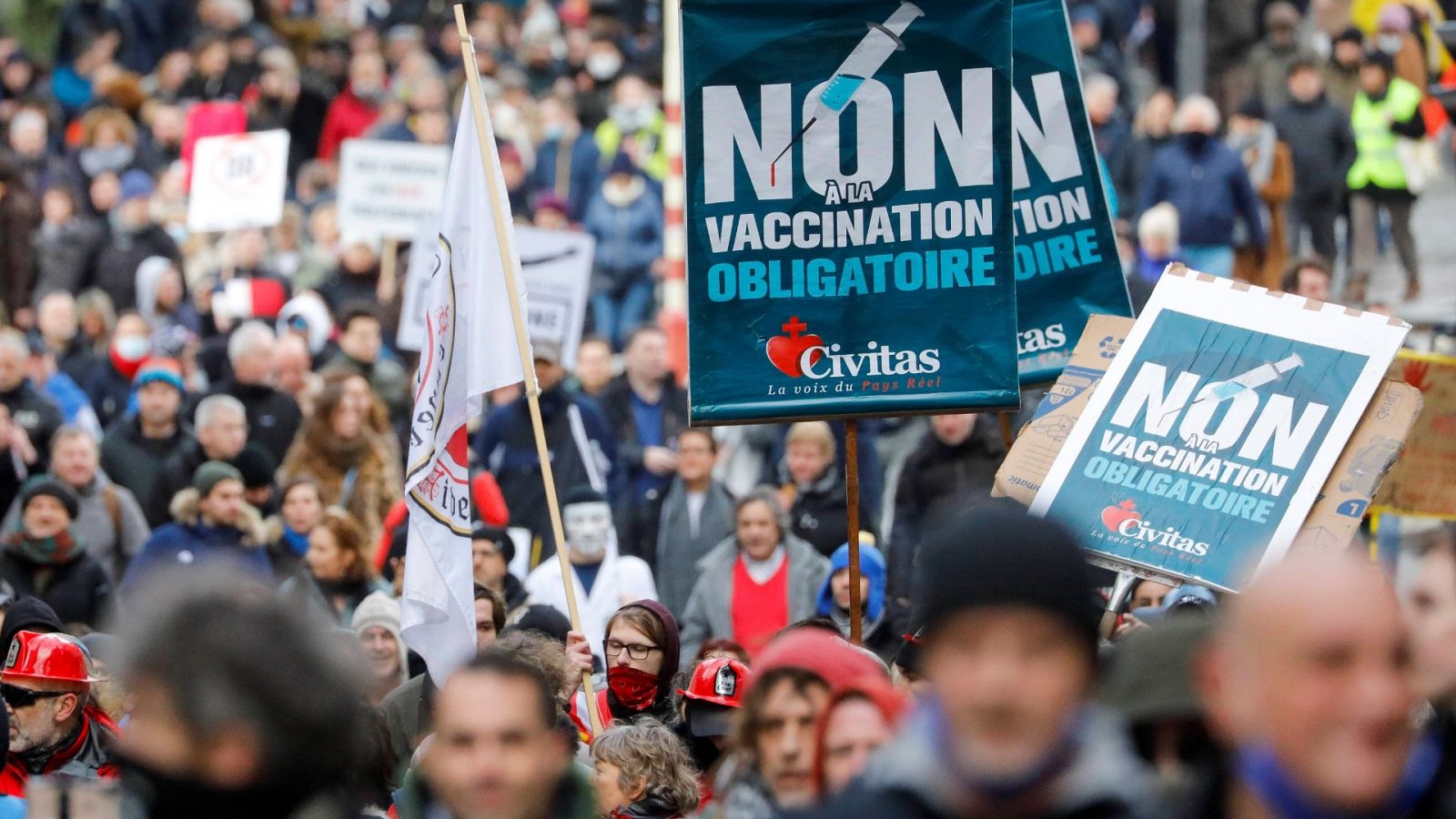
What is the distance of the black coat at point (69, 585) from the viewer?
10.4 metres

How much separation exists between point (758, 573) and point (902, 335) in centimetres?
373

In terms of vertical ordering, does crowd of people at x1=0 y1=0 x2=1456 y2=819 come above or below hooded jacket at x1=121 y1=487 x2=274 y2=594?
above

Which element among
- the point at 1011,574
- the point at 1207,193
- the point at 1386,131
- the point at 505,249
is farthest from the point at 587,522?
the point at 1386,131

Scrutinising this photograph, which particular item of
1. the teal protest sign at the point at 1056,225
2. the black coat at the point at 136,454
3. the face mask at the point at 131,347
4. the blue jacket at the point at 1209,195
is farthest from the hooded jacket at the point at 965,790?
the blue jacket at the point at 1209,195

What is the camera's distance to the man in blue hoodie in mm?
16625

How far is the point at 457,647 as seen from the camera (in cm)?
741

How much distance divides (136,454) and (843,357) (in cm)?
681

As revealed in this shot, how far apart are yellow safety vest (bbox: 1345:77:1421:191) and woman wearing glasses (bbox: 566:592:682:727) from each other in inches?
440

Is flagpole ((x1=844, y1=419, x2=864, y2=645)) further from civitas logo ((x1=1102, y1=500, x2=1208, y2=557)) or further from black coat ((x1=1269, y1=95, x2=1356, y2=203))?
black coat ((x1=1269, y1=95, x2=1356, y2=203))

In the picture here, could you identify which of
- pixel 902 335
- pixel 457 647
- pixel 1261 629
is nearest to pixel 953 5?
pixel 902 335

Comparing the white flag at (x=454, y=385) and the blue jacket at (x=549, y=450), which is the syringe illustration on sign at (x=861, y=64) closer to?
the white flag at (x=454, y=385)

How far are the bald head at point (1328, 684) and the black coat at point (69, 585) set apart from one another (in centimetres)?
818

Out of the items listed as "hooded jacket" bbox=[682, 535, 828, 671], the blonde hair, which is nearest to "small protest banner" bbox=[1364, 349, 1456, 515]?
"hooded jacket" bbox=[682, 535, 828, 671]

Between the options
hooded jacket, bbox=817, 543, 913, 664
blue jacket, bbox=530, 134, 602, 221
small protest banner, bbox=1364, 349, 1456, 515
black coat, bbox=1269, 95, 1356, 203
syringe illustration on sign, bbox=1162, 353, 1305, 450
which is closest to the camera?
syringe illustration on sign, bbox=1162, 353, 1305, 450
